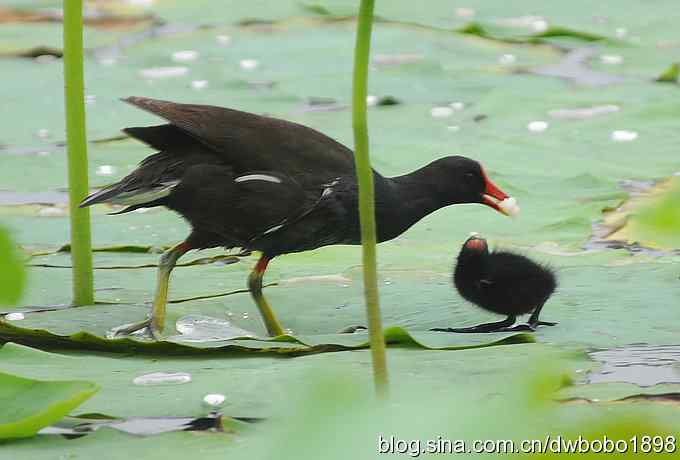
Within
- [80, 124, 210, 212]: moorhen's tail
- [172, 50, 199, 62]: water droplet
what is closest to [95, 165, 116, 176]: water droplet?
[80, 124, 210, 212]: moorhen's tail

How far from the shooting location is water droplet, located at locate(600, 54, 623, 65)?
6.27m

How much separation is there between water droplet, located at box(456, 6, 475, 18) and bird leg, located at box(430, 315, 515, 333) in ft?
14.4

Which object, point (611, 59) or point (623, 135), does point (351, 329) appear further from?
point (611, 59)

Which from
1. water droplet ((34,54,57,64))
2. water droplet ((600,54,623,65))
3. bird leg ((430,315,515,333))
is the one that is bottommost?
bird leg ((430,315,515,333))

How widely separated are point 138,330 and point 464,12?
15.9 ft

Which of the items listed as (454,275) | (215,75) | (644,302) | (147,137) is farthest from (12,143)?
(644,302)

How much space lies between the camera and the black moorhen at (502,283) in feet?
10.3

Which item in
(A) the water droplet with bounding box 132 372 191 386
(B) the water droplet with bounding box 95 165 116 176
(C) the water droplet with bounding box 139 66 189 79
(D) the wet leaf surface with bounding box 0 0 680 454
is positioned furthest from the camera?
(C) the water droplet with bounding box 139 66 189 79

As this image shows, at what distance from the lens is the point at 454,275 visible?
3.29m

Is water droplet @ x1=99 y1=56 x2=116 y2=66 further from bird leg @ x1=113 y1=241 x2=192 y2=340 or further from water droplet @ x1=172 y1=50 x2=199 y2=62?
bird leg @ x1=113 y1=241 x2=192 y2=340

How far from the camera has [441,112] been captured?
214 inches

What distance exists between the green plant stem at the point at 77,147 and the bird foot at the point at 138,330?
0.72 ft

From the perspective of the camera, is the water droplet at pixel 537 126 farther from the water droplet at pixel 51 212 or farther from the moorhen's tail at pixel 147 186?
the moorhen's tail at pixel 147 186

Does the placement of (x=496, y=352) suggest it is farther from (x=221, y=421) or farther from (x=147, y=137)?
(x=147, y=137)
